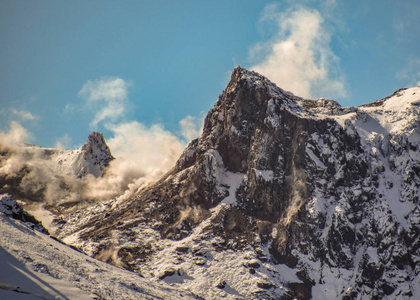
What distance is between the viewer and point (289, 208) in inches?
5012

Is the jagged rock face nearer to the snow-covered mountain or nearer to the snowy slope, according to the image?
the snow-covered mountain

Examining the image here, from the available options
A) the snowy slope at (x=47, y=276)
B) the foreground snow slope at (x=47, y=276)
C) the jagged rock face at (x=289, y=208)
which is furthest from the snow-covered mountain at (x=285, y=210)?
the foreground snow slope at (x=47, y=276)

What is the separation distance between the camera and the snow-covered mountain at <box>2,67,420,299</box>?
349 ft

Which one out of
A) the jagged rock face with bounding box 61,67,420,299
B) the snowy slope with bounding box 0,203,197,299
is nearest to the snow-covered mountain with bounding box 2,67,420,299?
the jagged rock face with bounding box 61,67,420,299


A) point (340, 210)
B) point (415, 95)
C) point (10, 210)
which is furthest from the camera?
point (415, 95)

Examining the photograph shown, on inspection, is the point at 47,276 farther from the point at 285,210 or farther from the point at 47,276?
the point at 285,210

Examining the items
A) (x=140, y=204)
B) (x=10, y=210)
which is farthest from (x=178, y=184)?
(x=10, y=210)

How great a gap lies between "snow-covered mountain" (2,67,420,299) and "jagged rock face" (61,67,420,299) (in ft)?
1.19

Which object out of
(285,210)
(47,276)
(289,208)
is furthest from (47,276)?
(285,210)

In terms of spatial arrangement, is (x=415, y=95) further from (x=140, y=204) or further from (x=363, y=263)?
(x=140, y=204)

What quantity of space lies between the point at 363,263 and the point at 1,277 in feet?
314

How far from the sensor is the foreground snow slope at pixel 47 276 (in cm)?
4697

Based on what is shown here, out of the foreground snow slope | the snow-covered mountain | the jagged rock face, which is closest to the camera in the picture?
the foreground snow slope

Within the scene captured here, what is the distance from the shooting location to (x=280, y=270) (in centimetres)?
11112
